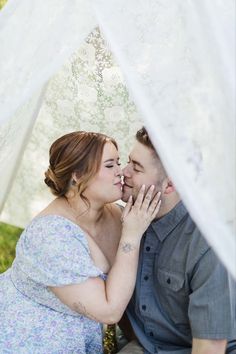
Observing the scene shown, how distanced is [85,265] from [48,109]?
121 cm

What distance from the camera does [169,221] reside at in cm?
303

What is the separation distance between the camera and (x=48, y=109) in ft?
12.6

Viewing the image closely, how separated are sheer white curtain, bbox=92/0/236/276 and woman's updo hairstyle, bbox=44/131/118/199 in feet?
2.42

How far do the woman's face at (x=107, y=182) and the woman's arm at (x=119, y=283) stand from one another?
0.55 feet

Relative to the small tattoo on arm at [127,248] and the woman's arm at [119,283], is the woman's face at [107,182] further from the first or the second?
the small tattoo on arm at [127,248]

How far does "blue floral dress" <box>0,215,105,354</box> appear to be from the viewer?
2.91 meters

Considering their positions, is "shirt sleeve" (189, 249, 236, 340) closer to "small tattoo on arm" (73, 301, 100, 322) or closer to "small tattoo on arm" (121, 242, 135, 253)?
"small tattoo on arm" (121, 242, 135, 253)

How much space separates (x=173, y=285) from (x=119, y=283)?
0.25m

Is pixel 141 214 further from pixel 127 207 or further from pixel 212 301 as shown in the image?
pixel 212 301

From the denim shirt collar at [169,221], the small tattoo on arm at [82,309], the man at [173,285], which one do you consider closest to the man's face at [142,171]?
the man at [173,285]

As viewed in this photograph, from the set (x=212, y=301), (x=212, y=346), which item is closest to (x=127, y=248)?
(x=212, y=301)

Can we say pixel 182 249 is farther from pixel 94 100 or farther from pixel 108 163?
pixel 94 100

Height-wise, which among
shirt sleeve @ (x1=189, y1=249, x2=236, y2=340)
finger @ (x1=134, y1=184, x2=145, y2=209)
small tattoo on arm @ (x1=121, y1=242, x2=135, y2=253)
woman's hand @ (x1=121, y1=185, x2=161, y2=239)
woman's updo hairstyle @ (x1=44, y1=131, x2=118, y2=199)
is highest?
woman's updo hairstyle @ (x1=44, y1=131, x2=118, y2=199)

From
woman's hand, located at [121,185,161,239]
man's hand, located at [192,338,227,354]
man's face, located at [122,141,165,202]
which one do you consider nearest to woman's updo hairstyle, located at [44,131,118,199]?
man's face, located at [122,141,165,202]
